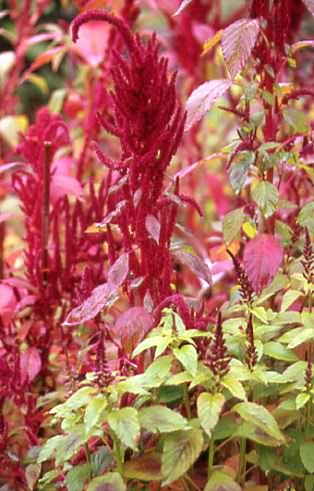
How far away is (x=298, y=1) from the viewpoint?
2504 millimetres

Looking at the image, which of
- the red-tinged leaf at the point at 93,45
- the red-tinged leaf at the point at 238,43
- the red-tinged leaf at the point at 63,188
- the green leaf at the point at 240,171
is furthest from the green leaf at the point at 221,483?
the red-tinged leaf at the point at 93,45

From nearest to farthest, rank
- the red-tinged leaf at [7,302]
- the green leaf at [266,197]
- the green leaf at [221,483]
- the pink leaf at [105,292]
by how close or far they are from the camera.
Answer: the green leaf at [221,483], the pink leaf at [105,292], the green leaf at [266,197], the red-tinged leaf at [7,302]

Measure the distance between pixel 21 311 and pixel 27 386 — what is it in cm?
24

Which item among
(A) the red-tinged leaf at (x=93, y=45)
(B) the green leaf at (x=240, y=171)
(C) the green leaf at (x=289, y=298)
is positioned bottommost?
(C) the green leaf at (x=289, y=298)

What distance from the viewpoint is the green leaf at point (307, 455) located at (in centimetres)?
133

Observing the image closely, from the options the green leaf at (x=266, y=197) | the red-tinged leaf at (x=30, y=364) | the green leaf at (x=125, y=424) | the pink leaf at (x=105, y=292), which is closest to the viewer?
the green leaf at (x=125, y=424)

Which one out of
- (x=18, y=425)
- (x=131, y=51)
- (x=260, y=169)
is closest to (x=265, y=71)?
(x=260, y=169)

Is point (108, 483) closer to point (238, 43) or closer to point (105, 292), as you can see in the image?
point (105, 292)

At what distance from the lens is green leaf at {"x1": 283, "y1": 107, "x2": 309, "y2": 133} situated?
1.61 metres

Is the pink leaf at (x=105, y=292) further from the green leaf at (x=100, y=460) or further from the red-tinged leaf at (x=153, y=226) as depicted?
the green leaf at (x=100, y=460)

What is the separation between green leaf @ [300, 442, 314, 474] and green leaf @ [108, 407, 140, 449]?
0.29m

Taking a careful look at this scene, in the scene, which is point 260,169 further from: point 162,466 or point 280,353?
point 162,466

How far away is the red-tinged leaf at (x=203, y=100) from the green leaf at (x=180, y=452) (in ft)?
1.59

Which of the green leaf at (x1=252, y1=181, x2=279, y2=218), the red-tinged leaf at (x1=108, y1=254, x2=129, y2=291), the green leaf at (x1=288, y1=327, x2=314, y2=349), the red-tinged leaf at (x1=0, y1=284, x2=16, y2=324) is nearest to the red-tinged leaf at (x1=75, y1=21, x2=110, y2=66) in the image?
the red-tinged leaf at (x1=0, y1=284, x2=16, y2=324)
